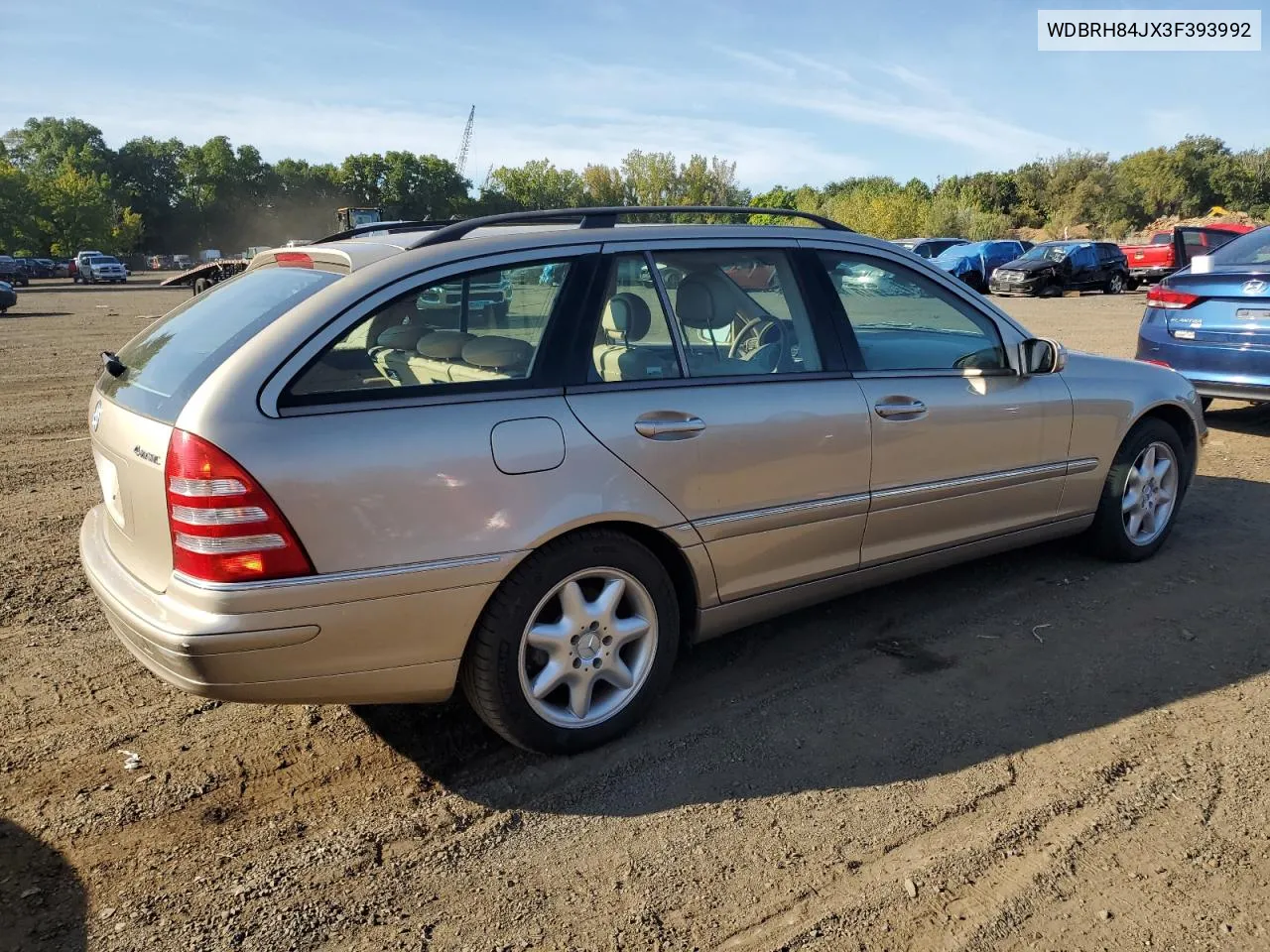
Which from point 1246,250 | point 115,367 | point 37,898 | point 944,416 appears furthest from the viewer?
point 1246,250

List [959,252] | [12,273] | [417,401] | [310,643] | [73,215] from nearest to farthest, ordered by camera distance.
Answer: [310,643], [417,401], [959,252], [12,273], [73,215]

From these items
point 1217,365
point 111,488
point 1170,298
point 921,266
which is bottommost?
point 111,488

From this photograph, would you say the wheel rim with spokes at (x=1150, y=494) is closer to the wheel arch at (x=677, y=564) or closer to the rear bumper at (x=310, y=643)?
the wheel arch at (x=677, y=564)

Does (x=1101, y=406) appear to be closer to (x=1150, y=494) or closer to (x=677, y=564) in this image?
(x=1150, y=494)

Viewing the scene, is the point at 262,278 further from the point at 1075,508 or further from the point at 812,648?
the point at 1075,508

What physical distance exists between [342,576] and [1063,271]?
91.3 ft

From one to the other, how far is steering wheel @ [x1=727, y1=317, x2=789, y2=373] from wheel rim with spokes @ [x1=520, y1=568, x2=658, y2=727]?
3.21ft

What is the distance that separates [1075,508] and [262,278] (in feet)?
12.1

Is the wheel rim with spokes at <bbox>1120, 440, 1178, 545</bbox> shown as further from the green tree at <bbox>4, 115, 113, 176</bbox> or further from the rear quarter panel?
the green tree at <bbox>4, 115, 113, 176</bbox>

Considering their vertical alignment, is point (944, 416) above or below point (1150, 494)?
above

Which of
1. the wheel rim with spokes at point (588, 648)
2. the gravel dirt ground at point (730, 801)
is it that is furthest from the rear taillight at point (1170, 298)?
the wheel rim with spokes at point (588, 648)

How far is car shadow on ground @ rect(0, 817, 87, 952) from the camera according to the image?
7.60 ft

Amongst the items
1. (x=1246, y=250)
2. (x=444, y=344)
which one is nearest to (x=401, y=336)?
(x=444, y=344)

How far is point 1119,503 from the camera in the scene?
15.3 ft
